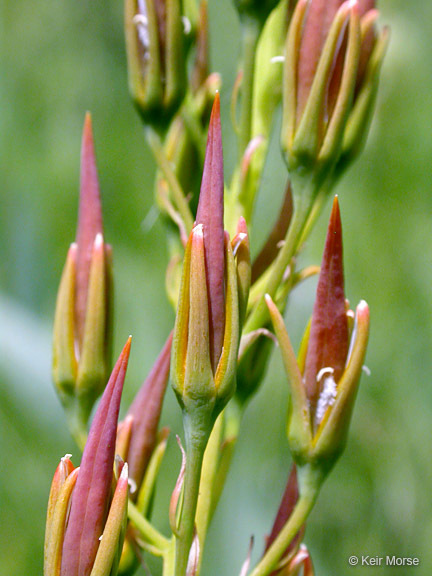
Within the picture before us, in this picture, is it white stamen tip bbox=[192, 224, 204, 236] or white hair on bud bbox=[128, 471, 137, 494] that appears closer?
white stamen tip bbox=[192, 224, 204, 236]

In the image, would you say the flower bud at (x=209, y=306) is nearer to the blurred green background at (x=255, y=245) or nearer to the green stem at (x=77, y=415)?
the green stem at (x=77, y=415)

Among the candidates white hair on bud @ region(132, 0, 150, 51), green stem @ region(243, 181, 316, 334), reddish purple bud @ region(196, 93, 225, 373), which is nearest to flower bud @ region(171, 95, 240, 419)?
reddish purple bud @ region(196, 93, 225, 373)

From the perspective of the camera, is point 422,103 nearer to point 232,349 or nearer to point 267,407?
point 267,407

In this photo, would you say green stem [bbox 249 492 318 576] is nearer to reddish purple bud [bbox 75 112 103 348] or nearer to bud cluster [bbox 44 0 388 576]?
bud cluster [bbox 44 0 388 576]

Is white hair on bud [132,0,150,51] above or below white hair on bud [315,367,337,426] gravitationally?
above

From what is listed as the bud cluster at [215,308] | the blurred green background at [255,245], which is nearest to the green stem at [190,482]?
the bud cluster at [215,308]

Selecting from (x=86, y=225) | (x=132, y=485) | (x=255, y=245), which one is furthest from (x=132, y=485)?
(x=255, y=245)
